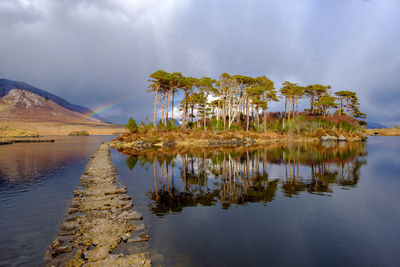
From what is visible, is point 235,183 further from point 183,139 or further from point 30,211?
point 183,139

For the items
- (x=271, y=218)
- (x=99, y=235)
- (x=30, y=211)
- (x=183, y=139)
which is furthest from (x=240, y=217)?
(x=183, y=139)

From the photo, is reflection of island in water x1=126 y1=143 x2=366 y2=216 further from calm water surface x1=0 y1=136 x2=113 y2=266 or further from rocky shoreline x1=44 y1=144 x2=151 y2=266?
calm water surface x1=0 y1=136 x2=113 y2=266

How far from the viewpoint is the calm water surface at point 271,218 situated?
6.32 meters

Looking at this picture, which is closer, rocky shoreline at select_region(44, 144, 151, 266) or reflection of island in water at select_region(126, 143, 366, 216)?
rocky shoreline at select_region(44, 144, 151, 266)

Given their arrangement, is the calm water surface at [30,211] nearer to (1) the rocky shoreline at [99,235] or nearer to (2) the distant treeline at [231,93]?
(1) the rocky shoreline at [99,235]

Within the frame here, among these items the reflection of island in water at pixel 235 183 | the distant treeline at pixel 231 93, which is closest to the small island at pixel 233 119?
the distant treeline at pixel 231 93

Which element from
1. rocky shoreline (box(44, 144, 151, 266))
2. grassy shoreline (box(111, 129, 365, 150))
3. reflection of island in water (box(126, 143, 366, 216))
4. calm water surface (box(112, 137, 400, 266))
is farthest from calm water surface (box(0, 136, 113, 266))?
grassy shoreline (box(111, 129, 365, 150))

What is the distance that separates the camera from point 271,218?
29.1 ft

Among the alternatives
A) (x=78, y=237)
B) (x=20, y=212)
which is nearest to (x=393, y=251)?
(x=78, y=237)

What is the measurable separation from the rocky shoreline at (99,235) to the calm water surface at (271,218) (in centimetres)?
58

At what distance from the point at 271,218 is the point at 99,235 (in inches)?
250

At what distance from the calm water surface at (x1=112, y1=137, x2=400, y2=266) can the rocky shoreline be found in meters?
0.58

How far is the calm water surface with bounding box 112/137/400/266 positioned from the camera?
20.7 feet

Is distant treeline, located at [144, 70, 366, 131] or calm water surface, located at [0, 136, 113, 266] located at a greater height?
distant treeline, located at [144, 70, 366, 131]
